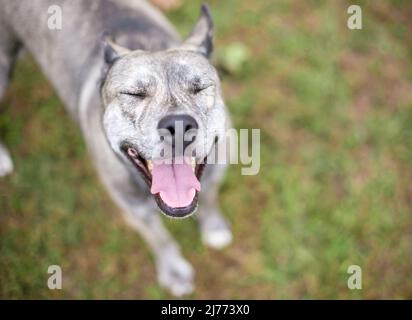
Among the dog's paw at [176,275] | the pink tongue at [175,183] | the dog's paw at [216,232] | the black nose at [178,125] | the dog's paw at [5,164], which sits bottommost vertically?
the dog's paw at [176,275]

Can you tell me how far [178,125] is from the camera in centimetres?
251

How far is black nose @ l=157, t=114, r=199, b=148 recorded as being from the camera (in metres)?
2.51

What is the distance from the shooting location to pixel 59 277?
4.11 metres

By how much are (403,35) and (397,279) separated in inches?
99.9

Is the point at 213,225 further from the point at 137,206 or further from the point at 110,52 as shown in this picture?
the point at 110,52

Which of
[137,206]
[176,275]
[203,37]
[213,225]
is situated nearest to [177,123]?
[203,37]

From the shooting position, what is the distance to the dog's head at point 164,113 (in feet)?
8.77

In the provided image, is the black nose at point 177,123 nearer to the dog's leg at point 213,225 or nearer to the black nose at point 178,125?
the black nose at point 178,125

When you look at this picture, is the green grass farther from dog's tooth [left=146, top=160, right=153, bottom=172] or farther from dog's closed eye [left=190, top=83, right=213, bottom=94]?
dog's closed eye [left=190, top=83, right=213, bottom=94]

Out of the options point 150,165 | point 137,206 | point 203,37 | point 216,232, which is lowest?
point 216,232

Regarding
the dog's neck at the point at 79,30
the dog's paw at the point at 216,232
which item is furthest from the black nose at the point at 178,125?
the dog's paw at the point at 216,232

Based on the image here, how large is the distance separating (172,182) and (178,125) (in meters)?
A: 0.41

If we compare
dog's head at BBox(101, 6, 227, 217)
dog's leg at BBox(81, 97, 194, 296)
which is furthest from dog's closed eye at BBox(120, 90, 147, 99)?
dog's leg at BBox(81, 97, 194, 296)

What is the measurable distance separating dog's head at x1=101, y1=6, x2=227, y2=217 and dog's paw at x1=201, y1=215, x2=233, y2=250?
130 cm
